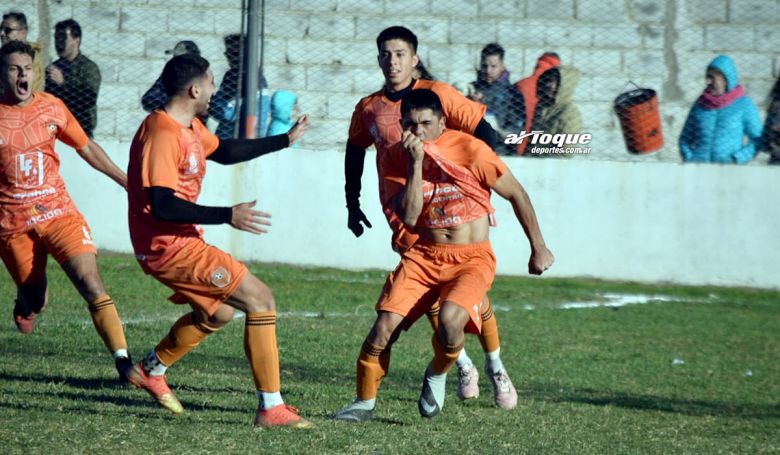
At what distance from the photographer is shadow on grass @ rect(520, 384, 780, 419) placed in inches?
310

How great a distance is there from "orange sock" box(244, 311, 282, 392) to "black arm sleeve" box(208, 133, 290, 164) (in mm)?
1115

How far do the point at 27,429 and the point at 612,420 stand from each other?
340 centimetres

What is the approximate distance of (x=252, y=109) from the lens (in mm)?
13227

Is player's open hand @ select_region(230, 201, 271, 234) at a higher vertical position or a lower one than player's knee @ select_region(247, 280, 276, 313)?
higher

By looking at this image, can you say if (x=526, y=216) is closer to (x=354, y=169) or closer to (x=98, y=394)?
(x=354, y=169)

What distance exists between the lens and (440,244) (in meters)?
6.85

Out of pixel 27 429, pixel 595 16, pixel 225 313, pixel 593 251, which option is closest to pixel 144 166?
pixel 225 313

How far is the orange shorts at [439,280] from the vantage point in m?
6.56

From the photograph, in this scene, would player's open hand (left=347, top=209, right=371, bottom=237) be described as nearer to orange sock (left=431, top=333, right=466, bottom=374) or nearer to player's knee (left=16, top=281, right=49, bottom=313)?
orange sock (left=431, top=333, right=466, bottom=374)

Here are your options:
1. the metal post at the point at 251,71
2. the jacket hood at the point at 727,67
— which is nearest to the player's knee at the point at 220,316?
the metal post at the point at 251,71

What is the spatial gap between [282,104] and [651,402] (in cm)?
712

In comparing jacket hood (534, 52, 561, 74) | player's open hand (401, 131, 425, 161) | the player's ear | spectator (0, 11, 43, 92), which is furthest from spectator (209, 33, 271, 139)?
player's open hand (401, 131, 425, 161)

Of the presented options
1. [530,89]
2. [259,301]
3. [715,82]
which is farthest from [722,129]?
[259,301]

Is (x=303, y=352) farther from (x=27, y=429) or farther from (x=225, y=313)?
(x=27, y=429)
